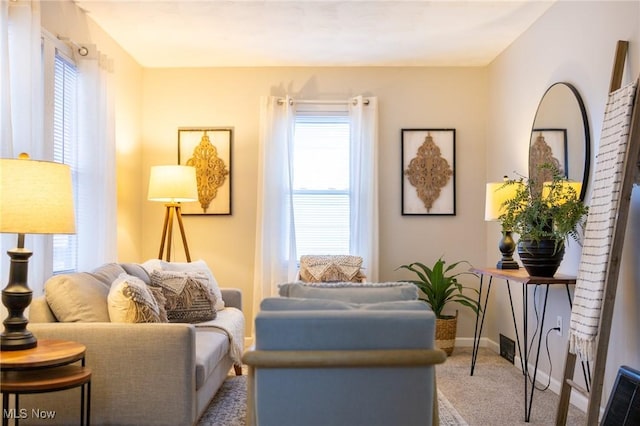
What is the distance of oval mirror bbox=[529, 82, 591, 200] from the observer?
3.31 metres

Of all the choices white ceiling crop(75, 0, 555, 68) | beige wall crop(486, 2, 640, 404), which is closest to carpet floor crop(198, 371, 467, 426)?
beige wall crop(486, 2, 640, 404)

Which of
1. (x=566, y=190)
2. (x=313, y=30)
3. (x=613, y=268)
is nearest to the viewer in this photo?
(x=613, y=268)

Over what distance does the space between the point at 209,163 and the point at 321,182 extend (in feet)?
3.44

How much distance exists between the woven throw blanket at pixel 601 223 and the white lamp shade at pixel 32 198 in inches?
93.3

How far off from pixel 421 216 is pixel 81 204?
9.55 ft

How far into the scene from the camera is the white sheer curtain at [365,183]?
506 cm

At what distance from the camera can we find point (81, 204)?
3.85 m

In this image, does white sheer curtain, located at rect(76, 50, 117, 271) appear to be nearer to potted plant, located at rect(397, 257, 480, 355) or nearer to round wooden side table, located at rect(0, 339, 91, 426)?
round wooden side table, located at rect(0, 339, 91, 426)

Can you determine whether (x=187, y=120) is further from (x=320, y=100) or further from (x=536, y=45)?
(x=536, y=45)

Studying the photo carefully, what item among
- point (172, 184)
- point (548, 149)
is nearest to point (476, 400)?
point (548, 149)

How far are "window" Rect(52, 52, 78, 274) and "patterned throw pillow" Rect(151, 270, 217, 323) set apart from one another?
620mm

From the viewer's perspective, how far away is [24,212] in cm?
223

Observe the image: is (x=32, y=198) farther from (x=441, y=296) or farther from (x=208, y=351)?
(x=441, y=296)

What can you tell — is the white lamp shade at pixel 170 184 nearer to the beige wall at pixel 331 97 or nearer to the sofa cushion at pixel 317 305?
the beige wall at pixel 331 97
